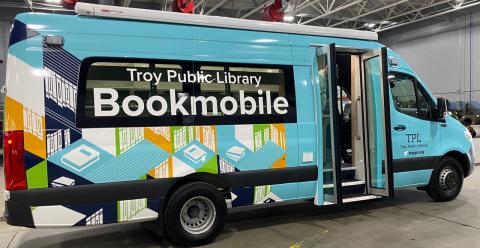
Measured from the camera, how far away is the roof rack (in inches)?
191

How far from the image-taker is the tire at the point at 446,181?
721cm

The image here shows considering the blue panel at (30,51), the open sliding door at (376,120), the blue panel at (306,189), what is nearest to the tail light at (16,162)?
the blue panel at (30,51)

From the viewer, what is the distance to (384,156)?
6.37 m

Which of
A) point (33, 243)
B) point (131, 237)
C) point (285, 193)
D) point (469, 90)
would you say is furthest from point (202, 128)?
point (469, 90)

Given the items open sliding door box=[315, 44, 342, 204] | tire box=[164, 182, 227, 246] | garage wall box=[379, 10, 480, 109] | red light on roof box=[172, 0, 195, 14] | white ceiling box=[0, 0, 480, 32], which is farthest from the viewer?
garage wall box=[379, 10, 480, 109]

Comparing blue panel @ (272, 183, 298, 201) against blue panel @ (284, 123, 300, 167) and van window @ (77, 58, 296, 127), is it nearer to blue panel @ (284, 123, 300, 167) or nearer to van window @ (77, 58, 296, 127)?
blue panel @ (284, 123, 300, 167)

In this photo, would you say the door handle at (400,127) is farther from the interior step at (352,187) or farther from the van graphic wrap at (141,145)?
the van graphic wrap at (141,145)

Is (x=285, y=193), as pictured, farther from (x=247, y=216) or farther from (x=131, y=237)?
(x=131, y=237)

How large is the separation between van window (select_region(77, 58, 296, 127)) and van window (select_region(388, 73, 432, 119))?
6.47 feet

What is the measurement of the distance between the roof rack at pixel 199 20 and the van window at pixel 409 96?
889 mm

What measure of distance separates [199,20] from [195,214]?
2.38 metres

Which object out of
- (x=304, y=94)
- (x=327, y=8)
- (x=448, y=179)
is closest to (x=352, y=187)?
(x=304, y=94)

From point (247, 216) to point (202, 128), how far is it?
212 cm

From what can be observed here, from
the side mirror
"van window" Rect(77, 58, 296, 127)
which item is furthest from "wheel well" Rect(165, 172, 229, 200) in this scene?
the side mirror
